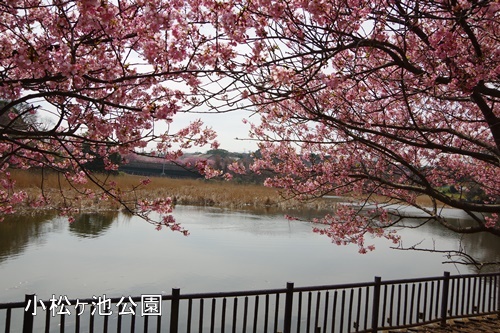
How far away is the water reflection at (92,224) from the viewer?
13106 mm

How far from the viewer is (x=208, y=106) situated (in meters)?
3.62

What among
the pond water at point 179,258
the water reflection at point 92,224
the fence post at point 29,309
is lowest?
the pond water at point 179,258

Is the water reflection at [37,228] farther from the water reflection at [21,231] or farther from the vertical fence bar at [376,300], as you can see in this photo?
the vertical fence bar at [376,300]

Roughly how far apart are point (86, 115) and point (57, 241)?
9158 mm

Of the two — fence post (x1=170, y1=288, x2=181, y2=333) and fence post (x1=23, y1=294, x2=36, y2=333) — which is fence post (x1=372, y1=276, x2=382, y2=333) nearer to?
fence post (x1=170, y1=288, x2=181, y2=333)

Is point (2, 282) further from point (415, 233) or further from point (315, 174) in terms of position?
point (415, 233)

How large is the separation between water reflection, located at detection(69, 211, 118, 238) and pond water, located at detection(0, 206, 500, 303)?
0.11 feet

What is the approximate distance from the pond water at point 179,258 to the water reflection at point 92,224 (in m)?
0.03

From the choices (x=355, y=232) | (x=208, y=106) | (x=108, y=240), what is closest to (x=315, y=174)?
(x=355, y=232)

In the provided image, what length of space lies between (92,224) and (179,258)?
5447 millimetres

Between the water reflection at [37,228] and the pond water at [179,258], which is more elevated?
the water reflection at [37,228]

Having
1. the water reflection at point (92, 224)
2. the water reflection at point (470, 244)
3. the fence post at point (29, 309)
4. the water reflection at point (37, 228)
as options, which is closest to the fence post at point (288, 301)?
the fence post at point (29, 309)

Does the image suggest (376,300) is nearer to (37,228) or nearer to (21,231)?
(21,231)

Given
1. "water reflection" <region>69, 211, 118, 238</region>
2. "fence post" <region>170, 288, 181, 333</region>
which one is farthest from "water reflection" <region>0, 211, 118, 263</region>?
"fence post" <region>170, 288, 181, 333</region>
